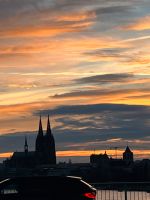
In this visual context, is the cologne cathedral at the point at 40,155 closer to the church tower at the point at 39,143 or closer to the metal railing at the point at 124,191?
the church tower at the point at 39,143

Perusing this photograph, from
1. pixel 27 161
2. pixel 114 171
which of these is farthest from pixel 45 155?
pixel 114 171

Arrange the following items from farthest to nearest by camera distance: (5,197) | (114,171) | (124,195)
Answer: (114,171), (124,195), (5,197)

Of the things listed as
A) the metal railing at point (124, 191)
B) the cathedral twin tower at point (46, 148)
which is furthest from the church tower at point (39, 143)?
the metal railing at point (124, 191)

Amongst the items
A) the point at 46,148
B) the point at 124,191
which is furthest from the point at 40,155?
the point at 124,191

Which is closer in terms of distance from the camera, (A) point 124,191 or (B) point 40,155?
(A) point 124,191

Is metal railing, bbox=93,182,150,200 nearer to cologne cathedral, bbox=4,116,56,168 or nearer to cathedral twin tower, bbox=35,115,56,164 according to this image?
cologne cathedral, bbox=4,116,56,168

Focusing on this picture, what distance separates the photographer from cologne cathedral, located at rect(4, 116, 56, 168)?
175000mm

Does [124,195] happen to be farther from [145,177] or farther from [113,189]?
[145,177]

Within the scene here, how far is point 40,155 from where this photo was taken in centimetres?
17888

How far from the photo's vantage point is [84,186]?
23.7 m

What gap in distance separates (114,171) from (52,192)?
9386 cm

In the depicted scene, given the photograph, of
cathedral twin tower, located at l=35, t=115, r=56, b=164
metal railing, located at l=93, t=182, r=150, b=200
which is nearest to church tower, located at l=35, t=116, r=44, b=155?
cathedral twin tower, located at l=35, t=115, r=56, b=164

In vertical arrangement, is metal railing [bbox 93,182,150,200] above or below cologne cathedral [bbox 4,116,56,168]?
below

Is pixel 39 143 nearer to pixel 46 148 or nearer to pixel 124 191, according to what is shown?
pixel 46 148
